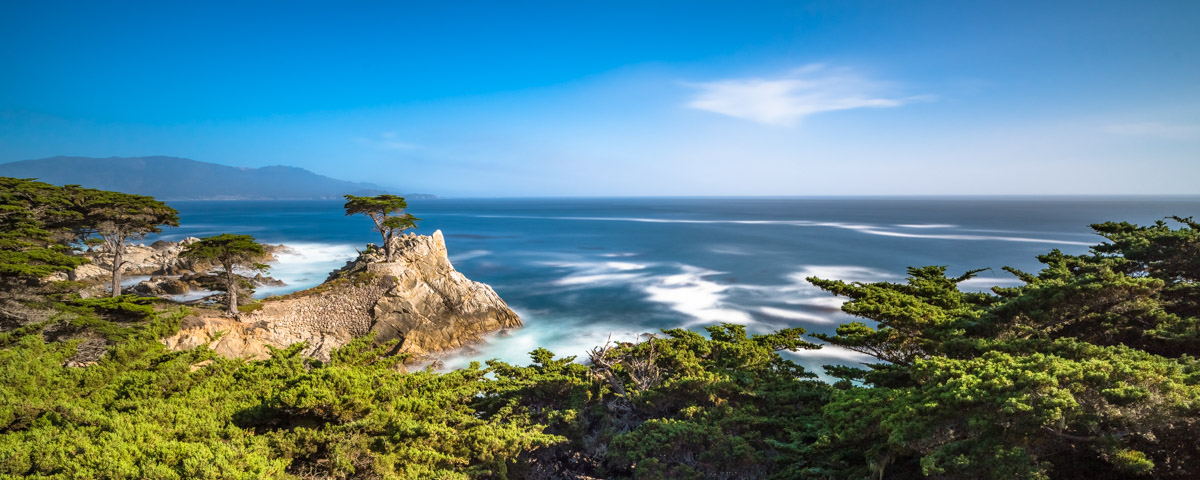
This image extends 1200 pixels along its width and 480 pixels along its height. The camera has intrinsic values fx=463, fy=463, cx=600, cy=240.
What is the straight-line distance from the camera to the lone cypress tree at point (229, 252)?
1600cm

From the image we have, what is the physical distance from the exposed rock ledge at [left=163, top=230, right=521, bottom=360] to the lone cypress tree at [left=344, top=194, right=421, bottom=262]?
2.08 feet

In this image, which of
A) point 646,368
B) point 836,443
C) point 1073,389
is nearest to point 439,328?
point 646,368

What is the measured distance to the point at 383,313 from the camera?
19.1 metres

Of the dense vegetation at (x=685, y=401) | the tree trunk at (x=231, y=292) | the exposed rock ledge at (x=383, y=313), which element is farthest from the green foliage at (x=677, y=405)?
the tree trunk at (x=231, y=292)

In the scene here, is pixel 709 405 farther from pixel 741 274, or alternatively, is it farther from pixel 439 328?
pixel 741 274

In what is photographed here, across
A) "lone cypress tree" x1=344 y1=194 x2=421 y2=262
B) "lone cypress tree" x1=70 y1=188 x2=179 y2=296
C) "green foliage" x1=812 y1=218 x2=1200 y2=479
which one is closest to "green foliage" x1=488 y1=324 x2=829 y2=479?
"green foliage" x1=812 y1=218 x2=1200 y2=479

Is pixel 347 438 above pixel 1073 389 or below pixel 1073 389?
below

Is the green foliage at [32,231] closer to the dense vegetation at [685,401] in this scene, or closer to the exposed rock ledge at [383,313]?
the dense vegetation at [685,401]

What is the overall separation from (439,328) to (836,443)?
1657 cm

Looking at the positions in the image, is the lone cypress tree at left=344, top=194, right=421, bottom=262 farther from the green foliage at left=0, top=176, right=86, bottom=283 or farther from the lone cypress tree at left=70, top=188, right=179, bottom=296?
the green foliage at left=0, top=176, right=86, bottom=283

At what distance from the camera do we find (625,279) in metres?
34.4

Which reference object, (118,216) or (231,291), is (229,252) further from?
(118,216)

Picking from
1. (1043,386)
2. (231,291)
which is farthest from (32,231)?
(1043,386)

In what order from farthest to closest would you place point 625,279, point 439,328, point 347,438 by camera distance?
point 625,279 < point 439,328 < point 347,438
